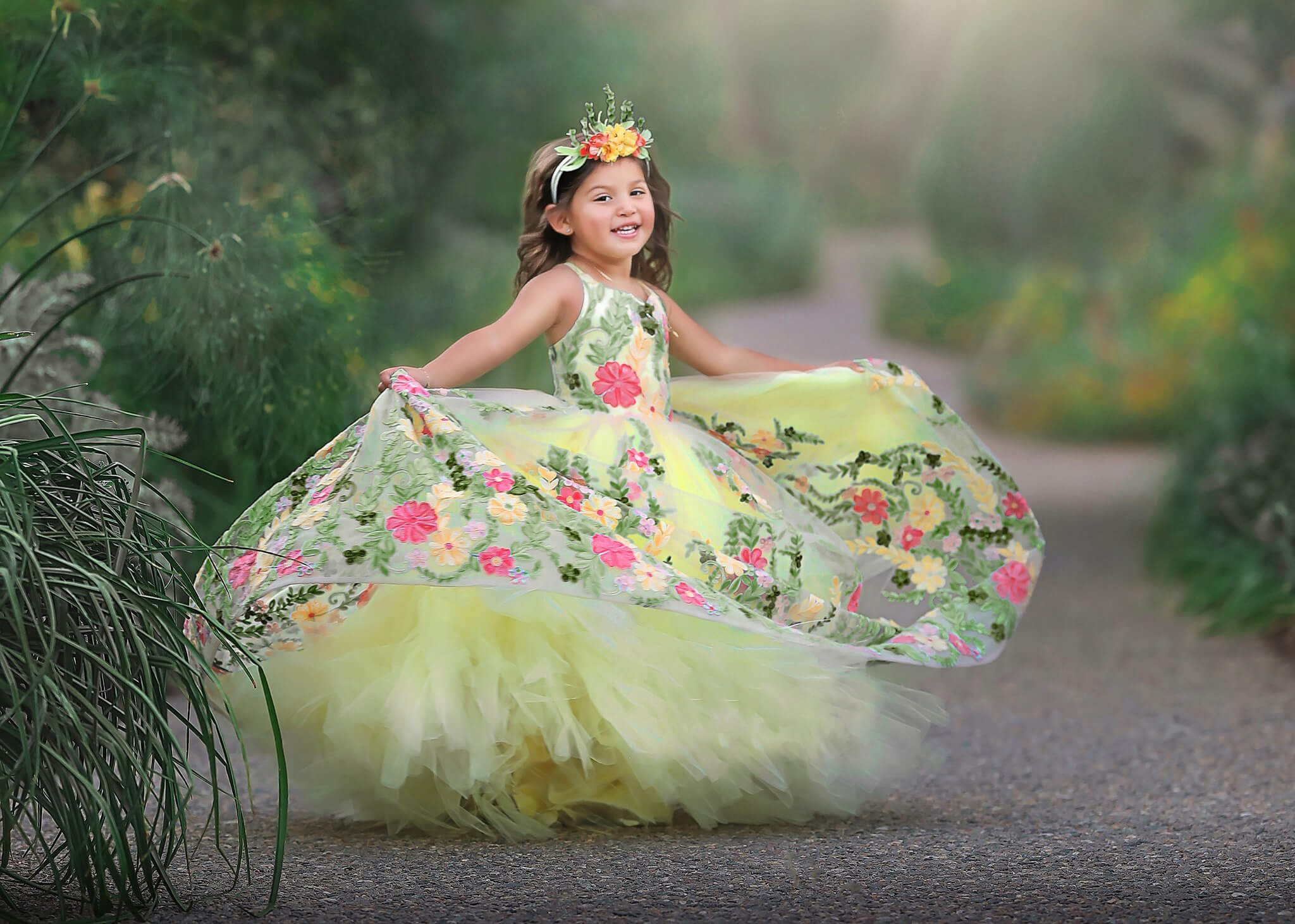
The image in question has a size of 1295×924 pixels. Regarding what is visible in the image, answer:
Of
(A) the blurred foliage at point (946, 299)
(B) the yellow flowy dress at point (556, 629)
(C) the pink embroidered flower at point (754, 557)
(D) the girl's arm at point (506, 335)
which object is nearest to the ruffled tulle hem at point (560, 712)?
(B) the yellow flowy dress at point (556, 629)

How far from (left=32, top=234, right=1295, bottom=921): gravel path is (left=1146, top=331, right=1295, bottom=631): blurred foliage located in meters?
0.45

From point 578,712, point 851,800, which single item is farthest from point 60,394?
point 851,800

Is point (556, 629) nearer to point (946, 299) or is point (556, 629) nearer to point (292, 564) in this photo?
point (292, 564)

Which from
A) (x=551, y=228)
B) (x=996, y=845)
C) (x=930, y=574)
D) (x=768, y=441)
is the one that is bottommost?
(x=996, y=845)

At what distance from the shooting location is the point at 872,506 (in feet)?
9.59

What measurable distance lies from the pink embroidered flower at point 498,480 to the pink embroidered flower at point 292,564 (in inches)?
11.7

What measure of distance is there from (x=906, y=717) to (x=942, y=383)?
10.2 m

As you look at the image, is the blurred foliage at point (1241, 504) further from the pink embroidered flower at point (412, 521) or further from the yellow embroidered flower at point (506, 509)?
the pink embroidered flower at point (412, 521)

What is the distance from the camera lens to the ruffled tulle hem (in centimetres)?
232

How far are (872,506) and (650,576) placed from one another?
743 millimetres

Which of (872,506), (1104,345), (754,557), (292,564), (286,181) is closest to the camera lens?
(292,564)

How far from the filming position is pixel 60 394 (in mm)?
3469

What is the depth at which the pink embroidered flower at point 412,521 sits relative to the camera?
89.8 inches

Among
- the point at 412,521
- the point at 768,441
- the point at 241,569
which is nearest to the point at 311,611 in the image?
the point at 241,569
